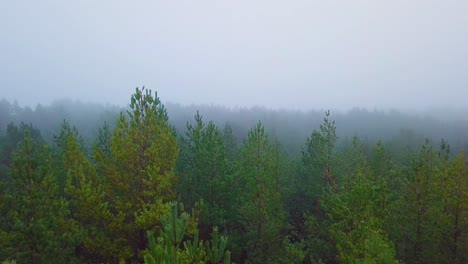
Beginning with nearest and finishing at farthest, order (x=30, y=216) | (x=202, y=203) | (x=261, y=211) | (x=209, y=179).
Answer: (x=202, y=203)
(x=30, y=216)
(x=261, y=211)
(x=209, y=179)

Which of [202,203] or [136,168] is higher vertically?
[136,168]

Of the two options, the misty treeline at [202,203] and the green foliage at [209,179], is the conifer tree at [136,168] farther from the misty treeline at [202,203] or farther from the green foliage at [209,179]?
the green foliage at [209,179]

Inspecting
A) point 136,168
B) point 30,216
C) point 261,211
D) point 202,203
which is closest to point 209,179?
point 261,211

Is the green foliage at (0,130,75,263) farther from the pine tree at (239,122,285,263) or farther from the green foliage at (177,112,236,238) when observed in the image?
the pine tree at (239,122,285,263)

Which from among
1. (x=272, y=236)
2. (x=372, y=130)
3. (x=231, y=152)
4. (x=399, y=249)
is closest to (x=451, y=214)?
(x=399, y=249)

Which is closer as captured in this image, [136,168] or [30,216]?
[30,216]

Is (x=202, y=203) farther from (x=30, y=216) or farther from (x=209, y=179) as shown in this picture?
(x=209, y=179)

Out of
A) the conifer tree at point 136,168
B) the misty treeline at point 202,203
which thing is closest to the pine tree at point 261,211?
the misty treeline at point 202,203

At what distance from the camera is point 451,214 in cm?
1764

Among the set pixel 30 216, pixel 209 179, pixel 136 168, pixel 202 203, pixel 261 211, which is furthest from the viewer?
pixel 209 179

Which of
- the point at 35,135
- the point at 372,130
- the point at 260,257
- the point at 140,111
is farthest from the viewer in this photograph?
the point at 372,130

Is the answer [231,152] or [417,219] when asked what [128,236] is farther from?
[231,152]

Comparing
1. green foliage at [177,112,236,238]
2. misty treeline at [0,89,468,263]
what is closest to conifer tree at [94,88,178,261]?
misty treeline at [0,89,468,263]

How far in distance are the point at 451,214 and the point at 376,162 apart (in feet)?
37.6
